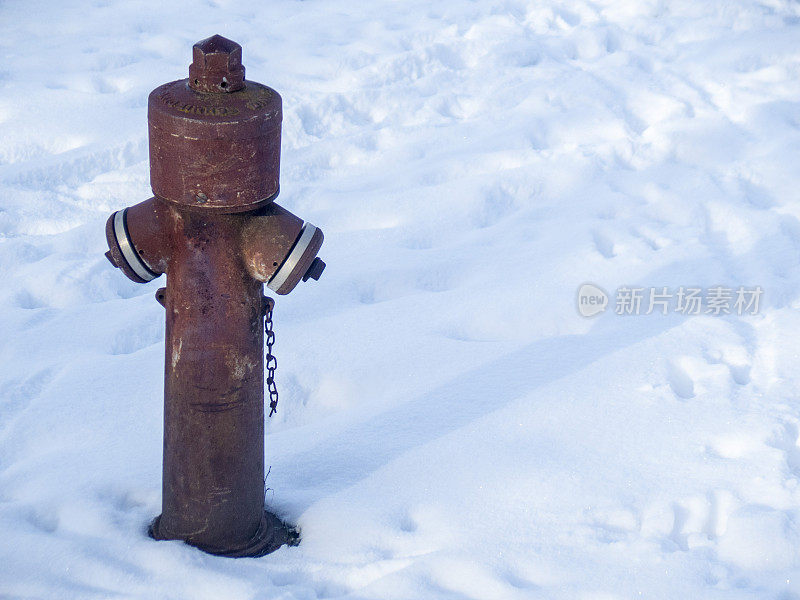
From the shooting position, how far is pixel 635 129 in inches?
188

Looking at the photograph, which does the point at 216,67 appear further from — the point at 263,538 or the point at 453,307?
the point at 453,307

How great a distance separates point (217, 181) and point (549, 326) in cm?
172

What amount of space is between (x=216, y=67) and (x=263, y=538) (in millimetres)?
1153

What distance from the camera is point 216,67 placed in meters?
2.05

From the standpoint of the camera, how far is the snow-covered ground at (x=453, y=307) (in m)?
2.46

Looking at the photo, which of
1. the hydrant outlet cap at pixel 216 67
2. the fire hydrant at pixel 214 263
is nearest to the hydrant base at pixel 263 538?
the fire hydrant at pixel 214 263

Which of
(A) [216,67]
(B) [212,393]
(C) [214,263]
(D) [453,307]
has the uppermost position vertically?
(A) [216,67]

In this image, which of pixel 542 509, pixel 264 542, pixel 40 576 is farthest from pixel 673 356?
pixel 40 576

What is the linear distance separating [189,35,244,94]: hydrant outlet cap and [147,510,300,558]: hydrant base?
1.08 metres

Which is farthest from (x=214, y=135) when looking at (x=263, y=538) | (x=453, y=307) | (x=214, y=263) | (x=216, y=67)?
(x=453, y=307)

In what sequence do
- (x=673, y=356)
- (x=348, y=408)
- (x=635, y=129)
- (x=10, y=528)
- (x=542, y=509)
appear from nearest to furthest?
(x=10, y=528) → (x=542, y=509) → (x=348, y=408) → (x=673, y=356) → (x=635, y=129)

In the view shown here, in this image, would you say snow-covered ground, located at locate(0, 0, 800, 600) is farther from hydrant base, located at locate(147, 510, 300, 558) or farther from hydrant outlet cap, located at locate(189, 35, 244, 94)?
hydrant outlet cap, located at locate(189, 35, 244, 94)

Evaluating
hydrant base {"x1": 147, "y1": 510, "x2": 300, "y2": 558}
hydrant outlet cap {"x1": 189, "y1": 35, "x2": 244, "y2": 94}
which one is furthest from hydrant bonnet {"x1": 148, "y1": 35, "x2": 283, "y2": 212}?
hydrant base {"x1": 147, "y1": 510, "x2": 300, "y2": 558}

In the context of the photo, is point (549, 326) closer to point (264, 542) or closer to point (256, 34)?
point (264, 542)
